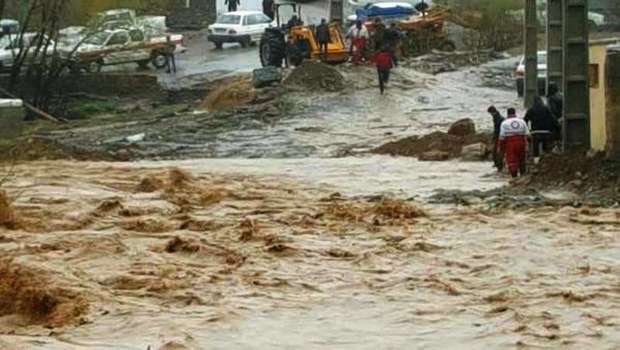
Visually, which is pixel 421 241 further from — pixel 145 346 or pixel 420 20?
pixel 420 20

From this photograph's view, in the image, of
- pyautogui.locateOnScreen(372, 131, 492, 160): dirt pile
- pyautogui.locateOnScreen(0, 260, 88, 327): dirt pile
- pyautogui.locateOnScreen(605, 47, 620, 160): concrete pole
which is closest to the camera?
pyautogui.locateOnScreen(0, 260, 88, 327): dirt pile

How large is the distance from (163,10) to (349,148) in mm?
36755

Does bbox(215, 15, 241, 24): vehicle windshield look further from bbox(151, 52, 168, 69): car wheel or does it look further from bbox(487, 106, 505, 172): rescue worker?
bbox(487, 106, 505, 172): rescue worker

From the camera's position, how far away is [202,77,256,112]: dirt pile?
151ft

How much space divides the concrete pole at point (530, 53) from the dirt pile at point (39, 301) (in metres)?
21.9

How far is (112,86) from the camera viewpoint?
55.3 meters

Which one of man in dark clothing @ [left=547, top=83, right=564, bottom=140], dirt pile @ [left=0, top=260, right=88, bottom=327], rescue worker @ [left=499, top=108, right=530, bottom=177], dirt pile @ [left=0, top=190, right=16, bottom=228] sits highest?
man in dark clothing @ [left=547, top=83, right=564, bottom=140]

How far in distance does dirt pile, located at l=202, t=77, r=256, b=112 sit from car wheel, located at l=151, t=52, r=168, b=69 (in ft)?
37.6

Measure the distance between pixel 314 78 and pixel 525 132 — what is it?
18695 millimetres

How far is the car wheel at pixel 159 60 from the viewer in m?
60.4

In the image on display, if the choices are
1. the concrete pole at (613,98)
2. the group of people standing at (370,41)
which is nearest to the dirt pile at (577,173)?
the concrete pole at (613,98)

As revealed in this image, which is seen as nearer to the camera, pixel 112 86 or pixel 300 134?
pixel 300 134

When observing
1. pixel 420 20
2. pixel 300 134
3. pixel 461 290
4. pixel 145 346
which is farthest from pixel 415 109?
pixel 145 346

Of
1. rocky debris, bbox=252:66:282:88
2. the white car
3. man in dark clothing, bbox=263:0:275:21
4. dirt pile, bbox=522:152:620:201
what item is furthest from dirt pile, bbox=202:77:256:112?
dirt pile, bbox=522:152:620:201
